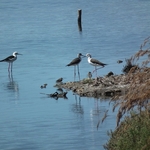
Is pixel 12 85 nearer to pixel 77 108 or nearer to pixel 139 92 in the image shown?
pixel 77 108

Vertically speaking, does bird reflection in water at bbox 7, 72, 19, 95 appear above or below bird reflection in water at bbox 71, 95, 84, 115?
above

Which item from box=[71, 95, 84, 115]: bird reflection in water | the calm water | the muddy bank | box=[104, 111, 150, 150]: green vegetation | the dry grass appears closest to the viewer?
the dry grass

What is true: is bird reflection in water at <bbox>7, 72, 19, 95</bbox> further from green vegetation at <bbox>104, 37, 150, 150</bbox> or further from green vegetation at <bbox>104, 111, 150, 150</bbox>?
green vegetation at <bbox>104, 111, 150, 150</bbox>

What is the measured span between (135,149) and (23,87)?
16586 millimetres

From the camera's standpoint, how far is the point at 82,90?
2936 centimetres

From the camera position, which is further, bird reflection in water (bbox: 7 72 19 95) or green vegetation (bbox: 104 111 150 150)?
bird reflection in water (bbox: 7 72 19 95)

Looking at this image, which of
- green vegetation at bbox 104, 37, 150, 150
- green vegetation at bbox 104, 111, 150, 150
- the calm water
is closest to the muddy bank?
the calm water

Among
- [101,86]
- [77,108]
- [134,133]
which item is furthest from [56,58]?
[134,133]

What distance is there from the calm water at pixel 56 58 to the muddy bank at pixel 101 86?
47 centimetres

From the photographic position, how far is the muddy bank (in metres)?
28.1

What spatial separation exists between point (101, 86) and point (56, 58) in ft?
Answer: 37.1

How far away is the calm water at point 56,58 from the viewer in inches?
924

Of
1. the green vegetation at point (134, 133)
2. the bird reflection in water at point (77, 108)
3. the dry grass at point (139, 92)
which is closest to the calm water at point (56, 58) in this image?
the bird reflection in water at point (77, 108)

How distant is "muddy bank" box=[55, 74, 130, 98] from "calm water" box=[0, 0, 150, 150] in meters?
0.47
